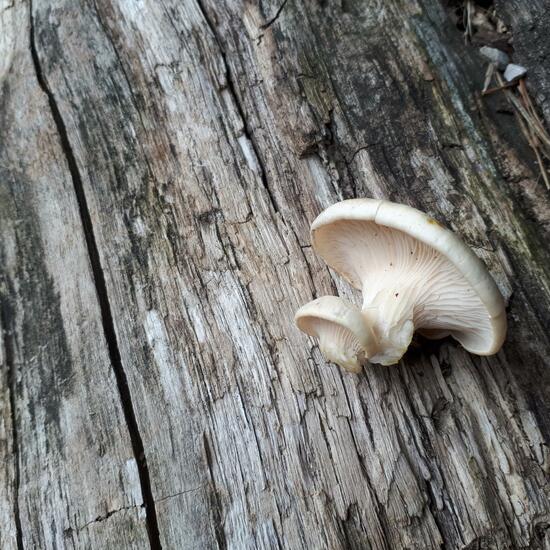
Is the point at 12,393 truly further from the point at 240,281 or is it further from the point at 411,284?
the point at 411,284

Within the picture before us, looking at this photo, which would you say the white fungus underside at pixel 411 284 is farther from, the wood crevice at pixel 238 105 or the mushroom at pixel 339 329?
the wood crevice at pixel 238 105

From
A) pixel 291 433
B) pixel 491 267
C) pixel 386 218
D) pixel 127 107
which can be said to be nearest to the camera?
pixel 386 218

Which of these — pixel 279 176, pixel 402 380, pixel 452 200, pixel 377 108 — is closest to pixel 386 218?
pixel 402 380

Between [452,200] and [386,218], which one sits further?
[452,200]

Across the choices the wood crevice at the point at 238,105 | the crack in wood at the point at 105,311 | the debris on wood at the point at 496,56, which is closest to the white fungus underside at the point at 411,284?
the wood crevice at the point at 238,105

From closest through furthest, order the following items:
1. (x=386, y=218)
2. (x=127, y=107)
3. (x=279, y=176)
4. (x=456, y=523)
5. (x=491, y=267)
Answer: (x=386, y=218) → (x=456, y=523) → (x=491, y=267) → (x=279, y=176) → (x=127, y=107)

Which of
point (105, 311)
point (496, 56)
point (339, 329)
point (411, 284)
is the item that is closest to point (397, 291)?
point (411, 284)

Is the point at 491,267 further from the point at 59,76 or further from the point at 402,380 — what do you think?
the point at 59,76
